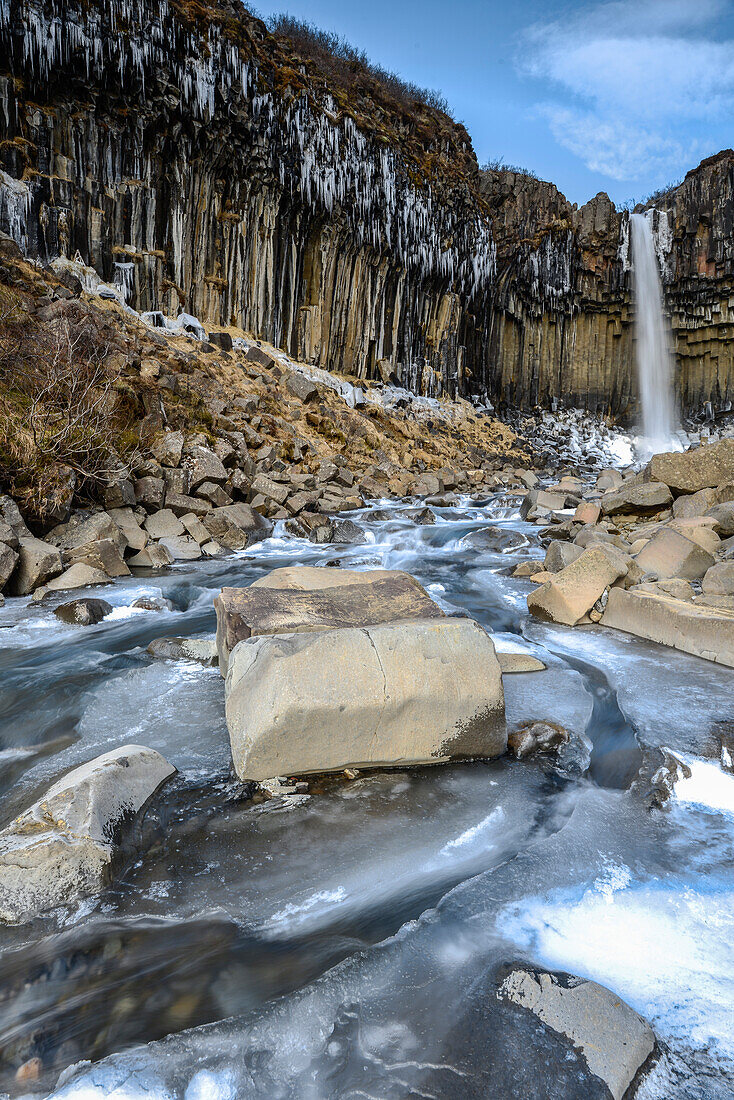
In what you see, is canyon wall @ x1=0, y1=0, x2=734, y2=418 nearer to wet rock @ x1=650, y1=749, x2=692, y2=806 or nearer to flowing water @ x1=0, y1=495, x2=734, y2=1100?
flowing water @ x1=0, y1=495, x2=734, y2=1100

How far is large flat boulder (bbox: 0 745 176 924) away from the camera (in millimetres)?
2143

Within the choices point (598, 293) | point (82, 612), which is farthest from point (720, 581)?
point (598, 293)

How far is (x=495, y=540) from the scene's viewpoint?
11.0 m

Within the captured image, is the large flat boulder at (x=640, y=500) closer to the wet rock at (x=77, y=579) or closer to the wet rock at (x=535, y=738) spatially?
the wet rock at (x=535, y=738)

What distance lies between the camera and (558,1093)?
1510 millimetres

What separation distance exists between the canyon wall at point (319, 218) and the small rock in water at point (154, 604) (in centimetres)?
1520

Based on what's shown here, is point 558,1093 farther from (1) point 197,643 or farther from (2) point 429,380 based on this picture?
(2) point 429,380

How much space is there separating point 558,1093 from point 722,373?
4130 centimetres

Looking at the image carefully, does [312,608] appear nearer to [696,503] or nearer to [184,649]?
[184,649]

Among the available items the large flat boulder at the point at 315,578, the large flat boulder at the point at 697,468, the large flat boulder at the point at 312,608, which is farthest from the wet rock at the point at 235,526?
the large flat boulder at the point at 697,468

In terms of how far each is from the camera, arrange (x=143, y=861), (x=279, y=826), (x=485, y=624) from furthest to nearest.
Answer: (x=485, y=624), (x=279, y=826), (x=143, y=861)

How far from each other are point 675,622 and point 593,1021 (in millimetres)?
3862

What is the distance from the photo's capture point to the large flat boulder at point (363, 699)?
2885 millimetres

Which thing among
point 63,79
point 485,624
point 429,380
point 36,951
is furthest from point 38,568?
point 429,380
